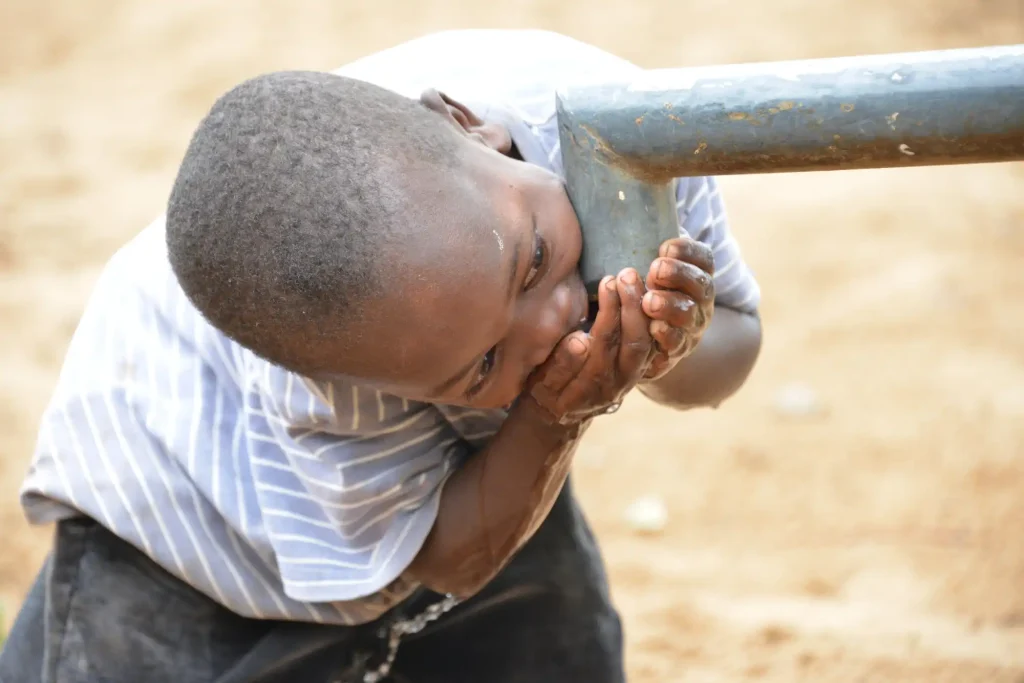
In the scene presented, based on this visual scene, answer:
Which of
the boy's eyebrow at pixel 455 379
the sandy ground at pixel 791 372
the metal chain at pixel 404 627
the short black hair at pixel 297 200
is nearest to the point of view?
the short black hair at pixel 297 200

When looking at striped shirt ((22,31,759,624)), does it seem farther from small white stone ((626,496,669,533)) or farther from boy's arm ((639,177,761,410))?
small white stone ((626,496,669,533))

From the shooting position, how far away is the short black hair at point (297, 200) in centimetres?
137

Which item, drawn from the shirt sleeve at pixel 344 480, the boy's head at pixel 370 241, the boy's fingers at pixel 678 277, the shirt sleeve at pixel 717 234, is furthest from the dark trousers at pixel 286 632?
the boy's fingers at pixel 678 277

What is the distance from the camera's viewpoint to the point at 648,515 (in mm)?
3660

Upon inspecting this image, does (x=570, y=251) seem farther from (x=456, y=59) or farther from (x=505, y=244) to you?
(x=456, y=59)

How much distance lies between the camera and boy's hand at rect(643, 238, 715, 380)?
4.54ft

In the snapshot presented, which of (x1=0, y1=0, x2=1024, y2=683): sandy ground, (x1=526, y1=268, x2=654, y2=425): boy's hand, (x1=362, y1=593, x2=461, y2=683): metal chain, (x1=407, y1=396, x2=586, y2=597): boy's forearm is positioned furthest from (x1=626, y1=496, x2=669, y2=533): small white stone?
(x1=526, y1=268, x2=654, y2=425): boy's hand

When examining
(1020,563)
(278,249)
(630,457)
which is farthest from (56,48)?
(278,249)

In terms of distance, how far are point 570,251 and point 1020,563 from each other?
2.30m

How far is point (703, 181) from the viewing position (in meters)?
1.80

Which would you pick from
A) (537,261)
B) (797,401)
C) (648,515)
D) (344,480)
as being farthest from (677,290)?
(797,401)

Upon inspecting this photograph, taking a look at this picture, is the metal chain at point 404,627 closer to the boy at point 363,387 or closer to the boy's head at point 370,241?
the boy at point 363,387

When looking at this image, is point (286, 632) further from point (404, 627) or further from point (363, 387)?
point (363, 387)

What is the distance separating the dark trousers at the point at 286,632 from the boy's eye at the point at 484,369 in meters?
0.65
